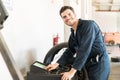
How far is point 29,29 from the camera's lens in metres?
2.34

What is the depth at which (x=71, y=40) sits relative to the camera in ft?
8.15

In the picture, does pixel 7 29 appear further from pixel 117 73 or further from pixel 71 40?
pixel 117 73

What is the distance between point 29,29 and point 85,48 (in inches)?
22.9

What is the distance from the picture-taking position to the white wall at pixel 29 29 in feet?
6.46

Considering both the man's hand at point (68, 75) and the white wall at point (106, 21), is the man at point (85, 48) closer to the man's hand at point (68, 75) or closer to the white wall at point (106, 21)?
the man's hand at point (68, 75)

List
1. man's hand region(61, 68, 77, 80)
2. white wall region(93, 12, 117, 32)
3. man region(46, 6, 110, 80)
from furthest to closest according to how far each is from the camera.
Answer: white wall region(93, 12, 117, 32) < man region(46, 6, 110, 80) < man's hand region(61, 68, 77, 80)

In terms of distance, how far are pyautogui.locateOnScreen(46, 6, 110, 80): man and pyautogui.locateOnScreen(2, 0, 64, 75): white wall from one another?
30 cm

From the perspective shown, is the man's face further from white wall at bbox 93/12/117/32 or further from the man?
white wall at bbox 93/12/117/32

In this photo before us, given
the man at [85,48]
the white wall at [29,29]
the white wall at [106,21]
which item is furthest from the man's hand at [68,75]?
the white wall at [106,21]

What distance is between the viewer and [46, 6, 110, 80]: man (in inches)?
85.4

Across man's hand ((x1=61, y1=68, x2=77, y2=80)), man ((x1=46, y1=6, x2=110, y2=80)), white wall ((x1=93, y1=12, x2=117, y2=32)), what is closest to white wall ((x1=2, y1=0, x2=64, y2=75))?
man ((x1=46, y1=6, x2=110, y2=80))

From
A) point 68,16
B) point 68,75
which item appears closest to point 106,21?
point 68,16

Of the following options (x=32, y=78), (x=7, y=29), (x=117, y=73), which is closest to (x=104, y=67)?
(x=32, y=78)

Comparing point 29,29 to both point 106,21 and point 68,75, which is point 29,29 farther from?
point 106,21
